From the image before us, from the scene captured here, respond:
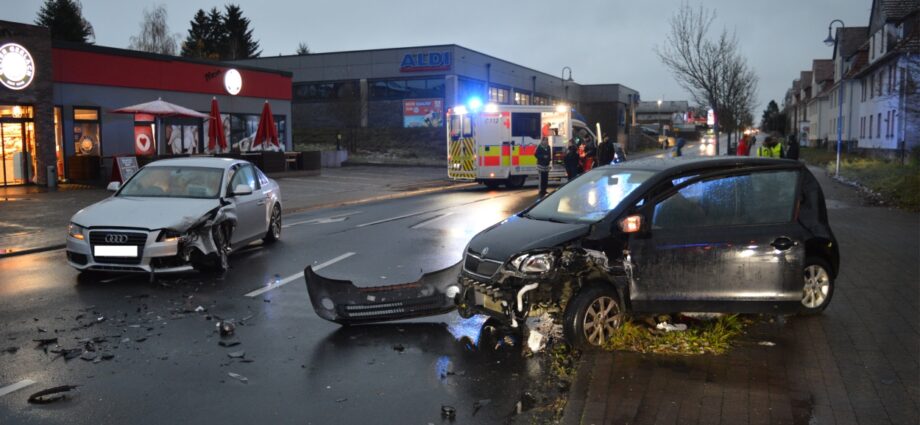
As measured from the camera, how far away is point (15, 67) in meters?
22.4

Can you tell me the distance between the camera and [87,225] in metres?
8.94


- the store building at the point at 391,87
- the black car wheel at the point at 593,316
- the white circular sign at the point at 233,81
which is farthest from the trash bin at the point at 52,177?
the store building at the point at 391,87

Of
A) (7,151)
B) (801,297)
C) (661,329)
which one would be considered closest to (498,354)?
(661,329)

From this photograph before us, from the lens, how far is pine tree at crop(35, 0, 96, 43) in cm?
5984

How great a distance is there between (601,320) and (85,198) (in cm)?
1846

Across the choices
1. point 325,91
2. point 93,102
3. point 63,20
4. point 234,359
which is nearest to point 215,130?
point 93,102

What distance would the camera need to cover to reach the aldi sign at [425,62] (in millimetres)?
46781

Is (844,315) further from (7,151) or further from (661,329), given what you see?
(7,151)

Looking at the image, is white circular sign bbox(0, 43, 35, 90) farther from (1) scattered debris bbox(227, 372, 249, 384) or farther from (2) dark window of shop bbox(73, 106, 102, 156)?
(1) scattered debris bbox(227, 372, 249, 384)

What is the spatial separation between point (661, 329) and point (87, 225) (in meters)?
6.73

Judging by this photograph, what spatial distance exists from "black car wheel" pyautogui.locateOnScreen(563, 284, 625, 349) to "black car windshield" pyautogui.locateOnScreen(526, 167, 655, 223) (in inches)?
25.7

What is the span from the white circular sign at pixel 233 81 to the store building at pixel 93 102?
44mm

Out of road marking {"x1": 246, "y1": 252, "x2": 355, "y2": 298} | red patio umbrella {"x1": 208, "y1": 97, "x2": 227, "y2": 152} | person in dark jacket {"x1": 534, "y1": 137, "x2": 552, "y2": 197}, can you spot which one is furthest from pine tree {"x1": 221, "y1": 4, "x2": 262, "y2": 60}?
road marking {"x1": 246, "y1": 252, "x2": 355, "y2": 298}

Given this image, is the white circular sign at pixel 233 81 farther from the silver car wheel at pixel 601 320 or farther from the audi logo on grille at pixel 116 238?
the silver car wheel at pixel 601 320
